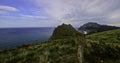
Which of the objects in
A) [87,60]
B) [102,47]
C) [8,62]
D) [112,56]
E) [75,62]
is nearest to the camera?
[75,62]

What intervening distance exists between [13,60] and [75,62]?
611cm

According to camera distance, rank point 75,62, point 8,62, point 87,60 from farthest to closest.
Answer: point 8,62
point 87,60
point 75,62

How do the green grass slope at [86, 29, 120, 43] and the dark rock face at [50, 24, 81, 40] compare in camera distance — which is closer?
the green grass slope at [86, 29, 120, 43]

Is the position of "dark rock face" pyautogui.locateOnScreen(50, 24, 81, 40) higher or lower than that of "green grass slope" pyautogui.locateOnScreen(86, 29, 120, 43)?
lower

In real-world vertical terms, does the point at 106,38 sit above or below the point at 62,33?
above

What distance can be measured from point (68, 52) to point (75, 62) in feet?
9.68

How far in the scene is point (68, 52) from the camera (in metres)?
15.5

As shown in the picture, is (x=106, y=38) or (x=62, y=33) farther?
(x=62, y=33)

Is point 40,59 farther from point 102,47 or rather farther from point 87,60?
point 102,47

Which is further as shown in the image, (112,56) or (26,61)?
(112,56)

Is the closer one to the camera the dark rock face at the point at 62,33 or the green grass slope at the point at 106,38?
the green grass slope at the point at 106,38

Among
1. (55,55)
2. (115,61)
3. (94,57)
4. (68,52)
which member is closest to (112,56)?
(115,61)

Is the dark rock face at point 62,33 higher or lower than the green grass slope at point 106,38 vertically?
lower

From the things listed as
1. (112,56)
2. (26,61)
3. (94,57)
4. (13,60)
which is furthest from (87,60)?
(13,60)
